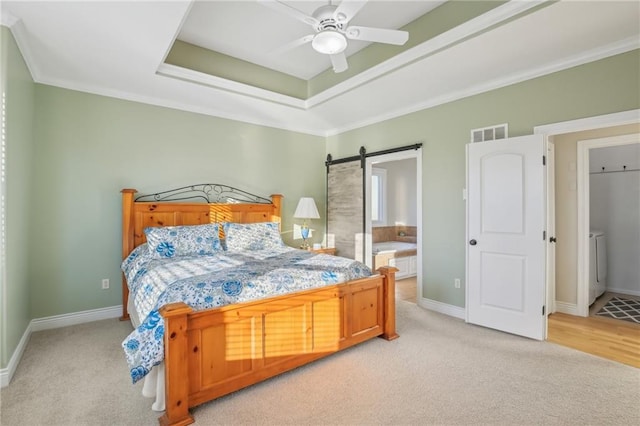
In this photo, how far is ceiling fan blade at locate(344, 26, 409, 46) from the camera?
2352mm

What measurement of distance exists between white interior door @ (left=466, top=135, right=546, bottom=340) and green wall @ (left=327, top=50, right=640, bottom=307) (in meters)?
0.23

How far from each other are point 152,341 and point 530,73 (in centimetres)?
399

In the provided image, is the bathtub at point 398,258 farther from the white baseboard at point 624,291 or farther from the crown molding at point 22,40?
the crown molding at point 22,40

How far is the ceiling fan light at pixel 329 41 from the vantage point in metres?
2.27

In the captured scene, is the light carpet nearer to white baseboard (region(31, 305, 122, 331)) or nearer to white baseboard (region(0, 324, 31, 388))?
white baseboard (region(0, 324, 31, 388))

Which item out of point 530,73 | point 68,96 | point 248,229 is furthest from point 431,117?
point 68,96

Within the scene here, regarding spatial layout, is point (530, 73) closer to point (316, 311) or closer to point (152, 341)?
point (316, 311)

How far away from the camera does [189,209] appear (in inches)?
159

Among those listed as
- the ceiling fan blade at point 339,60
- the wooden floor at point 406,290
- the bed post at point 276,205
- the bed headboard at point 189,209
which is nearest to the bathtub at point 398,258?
A: the wooden floor at point 406,290

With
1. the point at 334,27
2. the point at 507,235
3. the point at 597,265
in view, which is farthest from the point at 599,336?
the point at 334,27

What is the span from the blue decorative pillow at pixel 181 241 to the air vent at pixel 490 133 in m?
3.21

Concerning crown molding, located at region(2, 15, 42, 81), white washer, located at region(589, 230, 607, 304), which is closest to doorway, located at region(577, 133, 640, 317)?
white washer, located at region(589, 230, 607, 304)

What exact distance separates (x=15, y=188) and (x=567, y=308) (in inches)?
229

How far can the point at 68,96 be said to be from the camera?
3465 millimetres
